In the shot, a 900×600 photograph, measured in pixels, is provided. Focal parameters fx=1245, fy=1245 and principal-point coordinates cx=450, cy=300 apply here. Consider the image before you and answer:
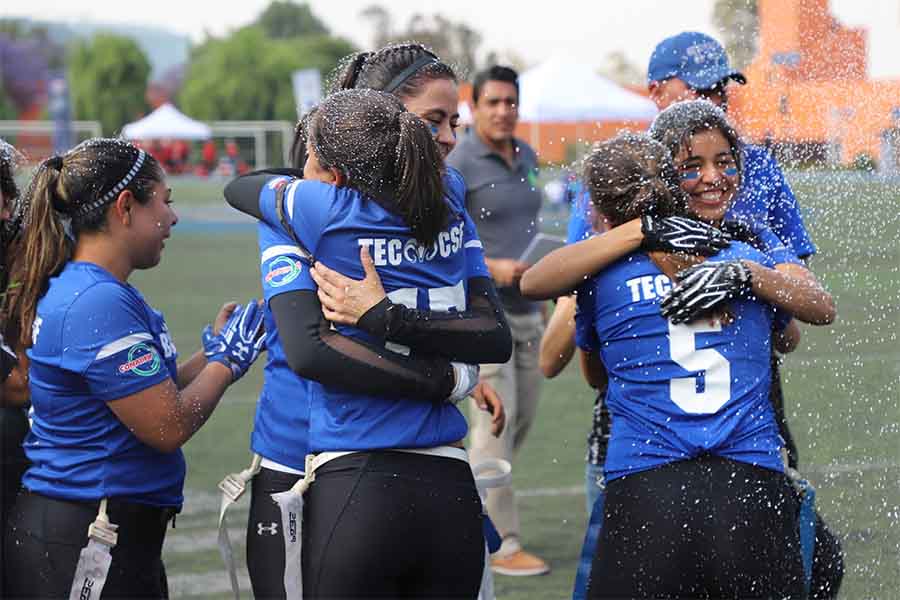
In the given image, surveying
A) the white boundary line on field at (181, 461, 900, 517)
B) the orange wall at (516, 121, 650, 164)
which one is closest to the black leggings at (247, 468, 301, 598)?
the orange wall at (516, 121, 650, 164)

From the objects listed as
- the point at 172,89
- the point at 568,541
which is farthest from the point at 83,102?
the point at 568,541

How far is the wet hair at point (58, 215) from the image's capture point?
10.3 feet

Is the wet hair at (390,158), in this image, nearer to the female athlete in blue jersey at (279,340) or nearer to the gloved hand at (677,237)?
the female athlete in blue jersey at (279,340)

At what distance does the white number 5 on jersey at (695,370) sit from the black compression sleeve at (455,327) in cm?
40

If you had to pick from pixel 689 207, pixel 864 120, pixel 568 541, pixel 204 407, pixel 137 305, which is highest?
pixel 864 120

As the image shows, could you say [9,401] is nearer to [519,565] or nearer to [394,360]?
[394,360]

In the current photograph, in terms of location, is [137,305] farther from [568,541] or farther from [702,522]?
[568,541]

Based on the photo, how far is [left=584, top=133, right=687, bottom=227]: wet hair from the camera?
2.97 meters

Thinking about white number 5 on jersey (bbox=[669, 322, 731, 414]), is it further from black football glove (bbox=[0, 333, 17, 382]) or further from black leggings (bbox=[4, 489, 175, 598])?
black football glove (bbox=[0, 333, 17, 382])

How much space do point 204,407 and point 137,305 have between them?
0.31 meters

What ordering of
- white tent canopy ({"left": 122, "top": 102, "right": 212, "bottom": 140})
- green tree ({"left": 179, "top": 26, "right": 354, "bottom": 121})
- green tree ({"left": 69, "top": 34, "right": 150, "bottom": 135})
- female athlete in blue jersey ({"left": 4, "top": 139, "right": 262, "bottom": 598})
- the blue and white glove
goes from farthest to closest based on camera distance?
green tree ({"left": 179, "top": 26, "right": 354, "bottom": 121}) < green tree ({"left": 69, "top": 34, "right": 150, "bottom": 135}) < white tent canopy ({"left": 122, "top": 102, "right": 212, "bottom": 140}) < the blue and white glove < female athlete in blue jersey ({"left": 4, "top": 139, "right": 262, "bottom": 598})

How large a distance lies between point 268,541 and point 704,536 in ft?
3.32

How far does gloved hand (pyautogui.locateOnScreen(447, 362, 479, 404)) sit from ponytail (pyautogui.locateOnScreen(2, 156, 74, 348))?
1.11 m

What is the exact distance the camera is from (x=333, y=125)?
263 centimetres
